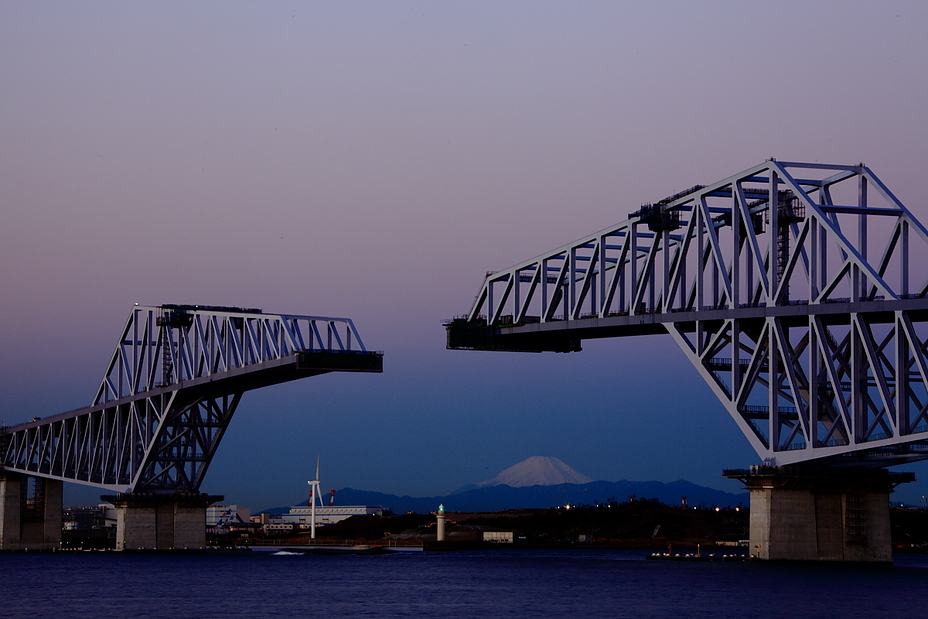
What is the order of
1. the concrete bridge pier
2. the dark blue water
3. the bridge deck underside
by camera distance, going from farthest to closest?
the concrete bridge pier, the bridge deck underside, the dark blue water

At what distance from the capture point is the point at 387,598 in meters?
78.2

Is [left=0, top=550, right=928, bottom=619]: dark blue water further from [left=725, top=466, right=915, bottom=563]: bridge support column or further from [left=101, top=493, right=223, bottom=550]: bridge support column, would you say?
[left=101, top=493, right=223, bottom=550]: bridge support column

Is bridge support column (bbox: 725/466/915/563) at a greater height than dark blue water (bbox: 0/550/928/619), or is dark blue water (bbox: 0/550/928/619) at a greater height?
bridge support column (bbox: 725/466/915/563)

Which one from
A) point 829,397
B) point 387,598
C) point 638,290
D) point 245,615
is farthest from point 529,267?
point 245,615

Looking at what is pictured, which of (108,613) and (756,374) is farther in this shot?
(756,374)

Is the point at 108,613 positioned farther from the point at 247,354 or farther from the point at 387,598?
the point at 247,354

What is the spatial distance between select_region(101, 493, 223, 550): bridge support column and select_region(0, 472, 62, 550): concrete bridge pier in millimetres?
30868

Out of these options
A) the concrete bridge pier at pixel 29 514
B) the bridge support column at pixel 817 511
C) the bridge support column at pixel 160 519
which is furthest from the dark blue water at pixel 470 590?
the concrete bridge pier at pixel 29 514

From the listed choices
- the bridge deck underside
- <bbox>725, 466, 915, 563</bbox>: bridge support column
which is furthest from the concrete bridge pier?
<bbox>725, 466, 915, 563</bbox>: bridge support column

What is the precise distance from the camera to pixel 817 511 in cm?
8712

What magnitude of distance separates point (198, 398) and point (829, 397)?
58.7m

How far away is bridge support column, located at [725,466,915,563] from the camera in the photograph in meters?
85.4

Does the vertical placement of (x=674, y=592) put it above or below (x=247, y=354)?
below

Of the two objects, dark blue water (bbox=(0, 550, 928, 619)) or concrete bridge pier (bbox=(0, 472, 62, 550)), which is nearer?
dark blue water (bbox=(0, 550, 928, 619))
